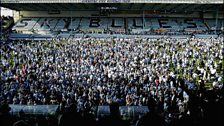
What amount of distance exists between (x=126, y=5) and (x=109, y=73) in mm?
26790

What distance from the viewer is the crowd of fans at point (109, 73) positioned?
603 inches

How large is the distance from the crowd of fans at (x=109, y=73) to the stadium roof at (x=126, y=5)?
40.6 feet

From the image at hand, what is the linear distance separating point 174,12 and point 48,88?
123 ft

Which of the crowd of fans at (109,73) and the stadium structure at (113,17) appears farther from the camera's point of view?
the stadium structure at (113,17)

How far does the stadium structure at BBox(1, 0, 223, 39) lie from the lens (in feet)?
139

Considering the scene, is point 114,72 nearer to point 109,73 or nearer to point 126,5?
point 109,73

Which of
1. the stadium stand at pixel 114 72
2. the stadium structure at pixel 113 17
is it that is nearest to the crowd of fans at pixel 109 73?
the stadium stand at pixel 114 72

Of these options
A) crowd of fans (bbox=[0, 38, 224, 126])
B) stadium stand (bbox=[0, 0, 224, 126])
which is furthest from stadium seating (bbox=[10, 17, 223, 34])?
crowd of fans (bbox=[0, 38, 224, 126])

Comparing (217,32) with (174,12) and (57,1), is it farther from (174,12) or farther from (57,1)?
(57,1)

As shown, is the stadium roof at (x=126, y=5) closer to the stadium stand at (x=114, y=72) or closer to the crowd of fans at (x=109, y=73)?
the stadium stand at (x=114, y=72)

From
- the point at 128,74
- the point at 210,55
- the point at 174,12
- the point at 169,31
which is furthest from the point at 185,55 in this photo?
the point at 174,12

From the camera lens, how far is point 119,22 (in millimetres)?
47938

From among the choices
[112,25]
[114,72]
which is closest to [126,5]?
[112,25]

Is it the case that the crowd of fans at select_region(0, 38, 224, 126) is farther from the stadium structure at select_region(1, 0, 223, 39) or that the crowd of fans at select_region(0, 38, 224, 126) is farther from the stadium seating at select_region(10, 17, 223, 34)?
the stadium seating at select_region(10, 17, 223, 34)
